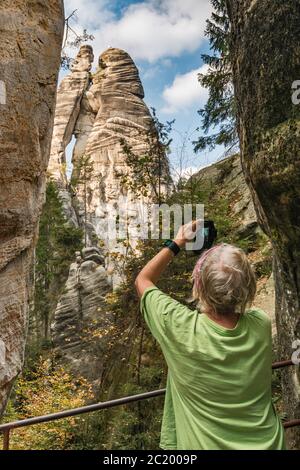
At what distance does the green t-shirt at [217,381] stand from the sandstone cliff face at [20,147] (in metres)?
4.36

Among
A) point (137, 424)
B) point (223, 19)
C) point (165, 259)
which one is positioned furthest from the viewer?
point (223, 19)

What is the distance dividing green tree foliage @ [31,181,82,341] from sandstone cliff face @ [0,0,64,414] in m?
19.9

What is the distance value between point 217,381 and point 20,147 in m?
4.70

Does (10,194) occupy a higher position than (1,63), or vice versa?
(1,63)

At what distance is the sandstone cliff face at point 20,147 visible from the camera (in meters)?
5.38

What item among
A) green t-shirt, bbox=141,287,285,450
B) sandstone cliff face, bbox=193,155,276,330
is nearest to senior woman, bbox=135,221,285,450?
green t-shirt, bbox=141,287,285,450

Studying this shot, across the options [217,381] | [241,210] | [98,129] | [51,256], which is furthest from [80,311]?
[98,129]

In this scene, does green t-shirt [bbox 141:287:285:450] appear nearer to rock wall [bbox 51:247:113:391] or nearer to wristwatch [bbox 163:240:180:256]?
wristwatch [bbox 163:240:180:256]

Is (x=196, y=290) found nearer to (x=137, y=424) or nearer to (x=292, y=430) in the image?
(x=292, y=430)

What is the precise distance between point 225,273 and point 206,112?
1543 centimetres

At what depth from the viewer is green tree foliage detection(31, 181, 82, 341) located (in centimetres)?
2544

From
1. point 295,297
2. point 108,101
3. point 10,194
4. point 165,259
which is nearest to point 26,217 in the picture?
point 10,194

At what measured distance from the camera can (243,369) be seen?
138cm

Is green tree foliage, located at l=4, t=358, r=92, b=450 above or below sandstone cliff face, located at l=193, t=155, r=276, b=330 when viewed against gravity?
below
